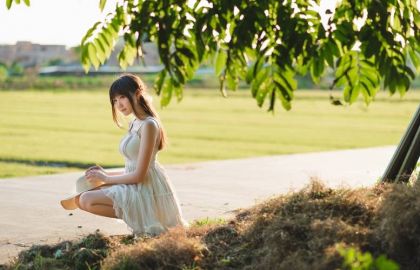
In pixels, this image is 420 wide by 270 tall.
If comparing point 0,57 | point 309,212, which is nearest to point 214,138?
point 309,212

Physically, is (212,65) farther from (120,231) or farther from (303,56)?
(120,231)

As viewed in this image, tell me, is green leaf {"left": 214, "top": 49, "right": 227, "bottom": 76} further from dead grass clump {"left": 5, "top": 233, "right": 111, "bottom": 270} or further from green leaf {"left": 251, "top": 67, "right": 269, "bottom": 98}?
dead grass clump {"left": 5, "top": 233, "right": 111, "bottom": 270}

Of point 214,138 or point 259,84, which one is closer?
point 259,84

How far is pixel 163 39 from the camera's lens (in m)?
4.01

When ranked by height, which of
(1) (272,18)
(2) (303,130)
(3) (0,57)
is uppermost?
(1) (272,18)

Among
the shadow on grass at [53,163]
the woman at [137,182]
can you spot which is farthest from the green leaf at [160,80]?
the shadow on grass at [53,163]

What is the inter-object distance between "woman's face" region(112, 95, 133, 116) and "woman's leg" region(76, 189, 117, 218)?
64 cm

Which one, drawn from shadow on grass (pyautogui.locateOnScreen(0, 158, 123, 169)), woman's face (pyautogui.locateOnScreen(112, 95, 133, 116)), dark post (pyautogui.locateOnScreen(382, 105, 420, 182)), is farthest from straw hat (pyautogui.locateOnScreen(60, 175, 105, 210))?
shadow on grass (pyautogui.locateOnScreen(0, 158, 123, 169))

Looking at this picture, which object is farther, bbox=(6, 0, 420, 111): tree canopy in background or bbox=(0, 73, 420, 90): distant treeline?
bbox=(0, 73, 420, 90): distant treeline

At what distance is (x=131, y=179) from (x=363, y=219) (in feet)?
6.18

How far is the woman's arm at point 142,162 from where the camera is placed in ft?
21.5

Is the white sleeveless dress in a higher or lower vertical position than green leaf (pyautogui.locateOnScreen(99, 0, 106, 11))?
lower

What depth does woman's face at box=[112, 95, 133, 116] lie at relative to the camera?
666cm

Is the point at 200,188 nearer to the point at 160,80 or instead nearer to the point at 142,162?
the point at 142,162
